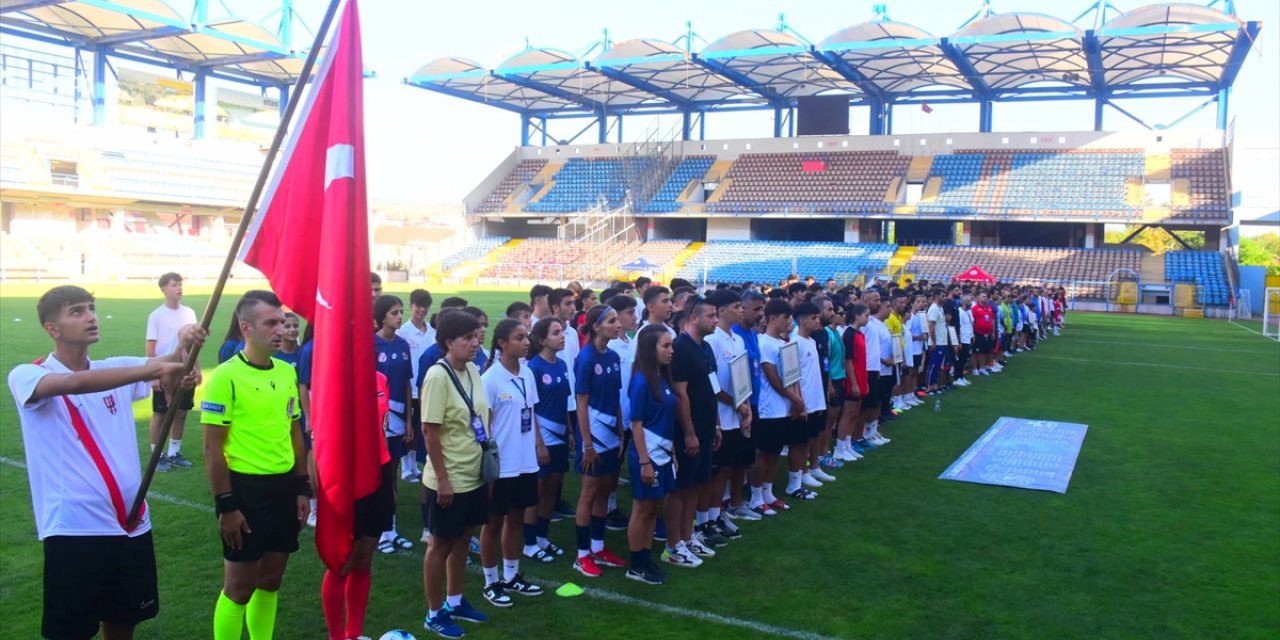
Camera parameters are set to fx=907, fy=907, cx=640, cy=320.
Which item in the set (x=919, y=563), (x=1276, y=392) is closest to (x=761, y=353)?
(x=919, y=563)

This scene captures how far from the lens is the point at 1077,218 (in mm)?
42344

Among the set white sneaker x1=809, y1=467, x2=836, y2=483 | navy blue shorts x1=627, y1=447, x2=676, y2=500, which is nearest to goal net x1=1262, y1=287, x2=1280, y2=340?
white sneaker x1=809, y1=467, x2=836, y2=483

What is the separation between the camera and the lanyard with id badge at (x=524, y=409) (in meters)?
5.48

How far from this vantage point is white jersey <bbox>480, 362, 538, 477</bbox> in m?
5.39

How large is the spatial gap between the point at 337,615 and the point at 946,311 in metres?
12.9

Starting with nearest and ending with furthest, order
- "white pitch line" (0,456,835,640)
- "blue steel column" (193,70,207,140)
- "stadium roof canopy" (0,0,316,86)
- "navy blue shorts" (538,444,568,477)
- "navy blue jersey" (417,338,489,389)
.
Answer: "white pitch line" (0,456,835,640), "navy blue shorts" (538,444,568,477), "navy blue jersey" (417,338,489,389), "stadium roof canopy" (0,0,316,86), "blue steel column" (193,70,207,140)

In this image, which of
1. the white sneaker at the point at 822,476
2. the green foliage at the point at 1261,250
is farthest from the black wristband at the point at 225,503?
the green foliage at the point at 1261,250

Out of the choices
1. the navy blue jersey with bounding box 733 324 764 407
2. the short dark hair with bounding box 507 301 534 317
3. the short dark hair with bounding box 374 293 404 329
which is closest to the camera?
the short dark hair with bounding box 374 293 404 329

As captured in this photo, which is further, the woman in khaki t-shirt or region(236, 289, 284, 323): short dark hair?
the woman in khaki t-shirt

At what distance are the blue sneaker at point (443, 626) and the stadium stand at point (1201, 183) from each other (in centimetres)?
4352

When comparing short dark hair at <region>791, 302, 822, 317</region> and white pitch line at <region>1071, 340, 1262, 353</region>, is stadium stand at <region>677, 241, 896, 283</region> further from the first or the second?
short dark hair at <region>791, 302, 822, 317</region>

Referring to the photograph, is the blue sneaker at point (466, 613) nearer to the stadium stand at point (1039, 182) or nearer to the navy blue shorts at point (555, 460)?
the navy blue shorts at point (555, 460)

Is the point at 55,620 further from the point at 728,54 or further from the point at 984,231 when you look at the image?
the point at 984,231

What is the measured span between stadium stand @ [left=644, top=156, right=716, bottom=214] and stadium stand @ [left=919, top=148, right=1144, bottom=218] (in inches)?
Result: 531
